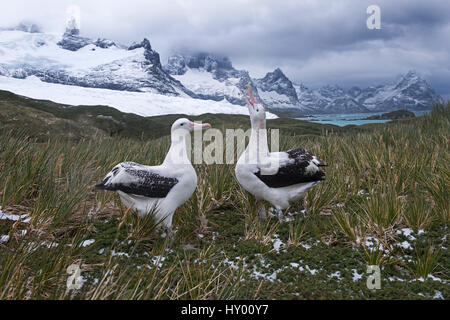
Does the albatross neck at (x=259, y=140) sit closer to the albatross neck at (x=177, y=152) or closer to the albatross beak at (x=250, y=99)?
the albatross beak at (x=250, y=99)

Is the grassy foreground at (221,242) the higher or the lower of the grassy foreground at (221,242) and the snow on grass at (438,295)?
the higher

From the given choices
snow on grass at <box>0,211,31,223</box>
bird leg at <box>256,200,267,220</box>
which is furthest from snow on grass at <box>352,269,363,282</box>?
snow on grass at <box>0,211,31,223</box>

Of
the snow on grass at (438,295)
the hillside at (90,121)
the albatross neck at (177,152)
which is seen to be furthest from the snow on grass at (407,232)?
the hillside at (90,121)

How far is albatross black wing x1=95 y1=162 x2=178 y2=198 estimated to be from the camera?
3.30m

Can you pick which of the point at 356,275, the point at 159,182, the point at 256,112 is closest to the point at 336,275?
the point at 356,275

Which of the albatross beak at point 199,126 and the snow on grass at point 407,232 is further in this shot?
the albatross beak at point 199,126

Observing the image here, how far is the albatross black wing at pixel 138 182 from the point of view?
3301 mm

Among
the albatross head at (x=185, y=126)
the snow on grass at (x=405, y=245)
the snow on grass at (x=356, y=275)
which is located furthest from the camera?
the albatross head at (x=185, y=126)

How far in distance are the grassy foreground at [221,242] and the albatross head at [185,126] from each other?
1.05 m

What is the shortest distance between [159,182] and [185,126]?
72 cm

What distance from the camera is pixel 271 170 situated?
157 inches

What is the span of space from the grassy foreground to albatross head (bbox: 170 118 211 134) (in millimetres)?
1048

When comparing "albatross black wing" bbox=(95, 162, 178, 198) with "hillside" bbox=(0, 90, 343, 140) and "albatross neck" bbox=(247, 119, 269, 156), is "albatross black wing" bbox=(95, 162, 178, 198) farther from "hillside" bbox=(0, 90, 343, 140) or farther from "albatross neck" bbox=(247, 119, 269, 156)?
"hillside" bbox=(0, 90, 343, 140)
